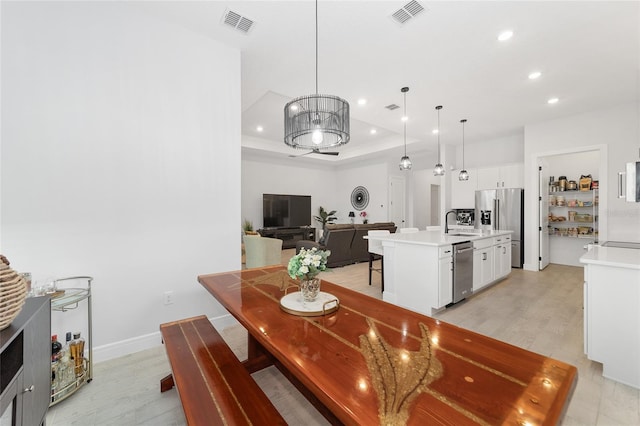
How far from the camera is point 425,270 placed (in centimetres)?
316

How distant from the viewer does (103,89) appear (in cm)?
219

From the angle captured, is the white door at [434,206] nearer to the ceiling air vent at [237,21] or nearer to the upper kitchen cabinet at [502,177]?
the upper kitchen cabinet at [502,177]

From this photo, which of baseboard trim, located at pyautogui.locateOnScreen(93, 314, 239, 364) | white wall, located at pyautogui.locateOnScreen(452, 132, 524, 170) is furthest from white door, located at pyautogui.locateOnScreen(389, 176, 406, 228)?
baseboard trim, located at pyautogui.locateOnScreen(93, 314, 239, 364)

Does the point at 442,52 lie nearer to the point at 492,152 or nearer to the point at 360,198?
the point at 492,152

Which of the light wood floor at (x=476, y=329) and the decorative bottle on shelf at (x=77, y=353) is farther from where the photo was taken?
the decorative bottle on shelf at (x=77, y=353)

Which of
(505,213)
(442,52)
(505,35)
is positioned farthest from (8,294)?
(505,213)

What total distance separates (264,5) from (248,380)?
285 centimetres

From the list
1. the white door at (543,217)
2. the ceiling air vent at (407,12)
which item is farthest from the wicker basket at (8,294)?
the white door at (543,217)

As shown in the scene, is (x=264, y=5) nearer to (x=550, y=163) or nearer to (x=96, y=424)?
(x=96, y=424)

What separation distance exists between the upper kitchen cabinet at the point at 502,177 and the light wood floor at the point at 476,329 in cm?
307

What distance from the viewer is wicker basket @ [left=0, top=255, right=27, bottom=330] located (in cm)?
94

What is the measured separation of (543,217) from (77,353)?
24.2 feet

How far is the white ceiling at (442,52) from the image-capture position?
2342 millimetres

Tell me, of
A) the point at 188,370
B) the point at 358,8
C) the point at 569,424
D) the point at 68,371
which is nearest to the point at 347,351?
the point at 188,370
